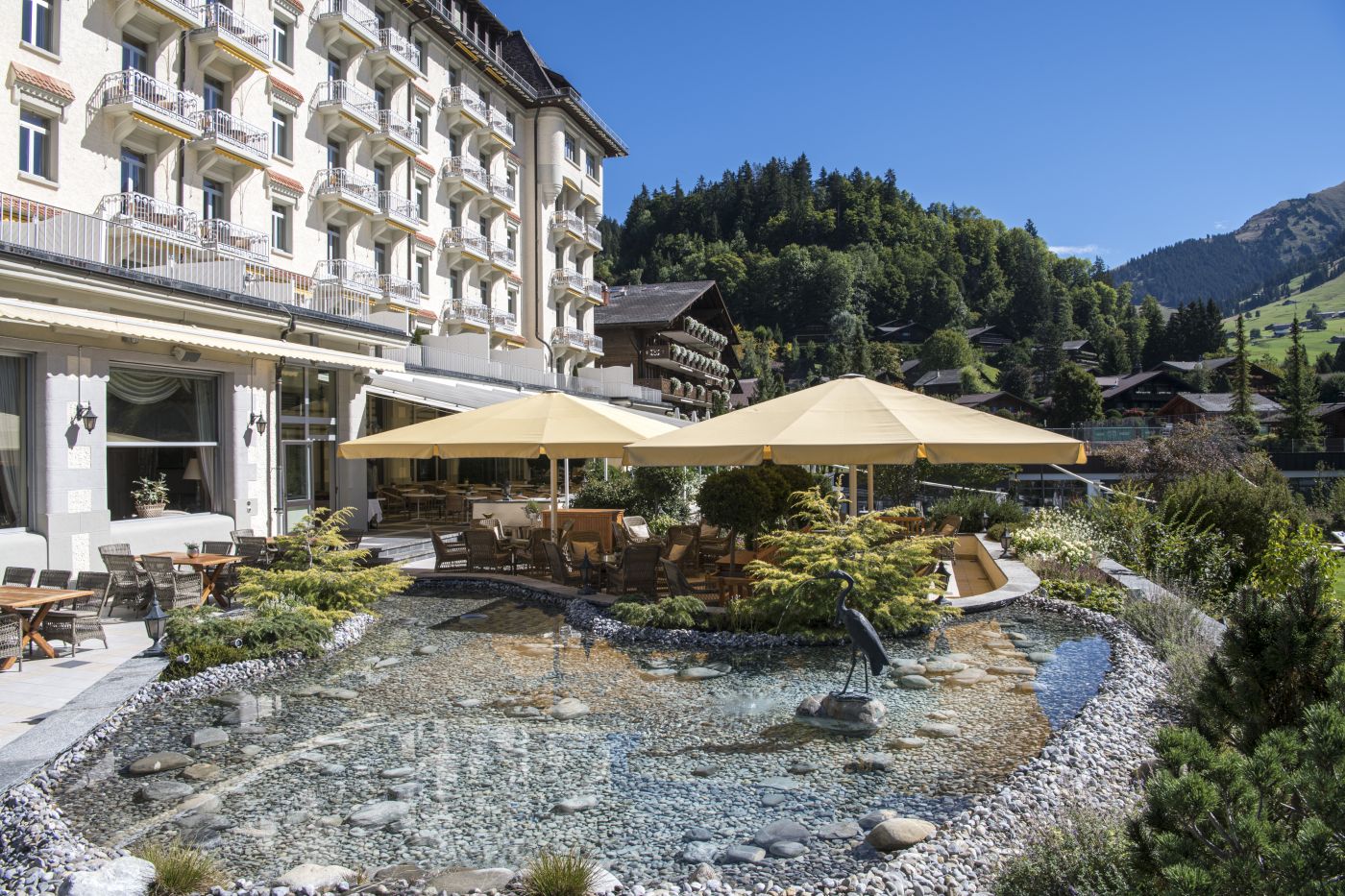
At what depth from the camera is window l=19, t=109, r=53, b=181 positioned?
16547 mm

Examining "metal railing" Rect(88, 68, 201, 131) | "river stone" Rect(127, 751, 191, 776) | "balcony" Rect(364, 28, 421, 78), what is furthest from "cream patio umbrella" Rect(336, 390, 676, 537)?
"balcony" Rect(364, 28, 421, 78)

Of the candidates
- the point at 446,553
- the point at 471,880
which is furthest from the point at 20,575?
the point at 471,880

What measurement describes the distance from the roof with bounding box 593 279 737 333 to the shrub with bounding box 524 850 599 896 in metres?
46.3

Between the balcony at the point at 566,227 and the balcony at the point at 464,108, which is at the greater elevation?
the balcony at the point at 464,108

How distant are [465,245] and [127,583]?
75.9ft

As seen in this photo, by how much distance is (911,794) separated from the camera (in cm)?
537

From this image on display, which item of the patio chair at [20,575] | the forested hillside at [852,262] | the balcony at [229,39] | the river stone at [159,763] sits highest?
the forested hillside at [852,262]

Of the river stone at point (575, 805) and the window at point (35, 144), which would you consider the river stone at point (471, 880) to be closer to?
the river stone at point (575, 805)

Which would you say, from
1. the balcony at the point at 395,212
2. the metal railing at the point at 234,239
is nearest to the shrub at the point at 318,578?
the metal railing at the point at 234,239

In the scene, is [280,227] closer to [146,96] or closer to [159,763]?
[146,96]

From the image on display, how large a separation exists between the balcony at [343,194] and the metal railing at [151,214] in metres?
5.41

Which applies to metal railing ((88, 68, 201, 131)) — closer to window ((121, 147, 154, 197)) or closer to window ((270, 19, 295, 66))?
window ((121, 147, 154, 197))

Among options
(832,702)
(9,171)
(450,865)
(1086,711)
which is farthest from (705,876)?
(9,171)

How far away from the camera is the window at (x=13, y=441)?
11.9m
